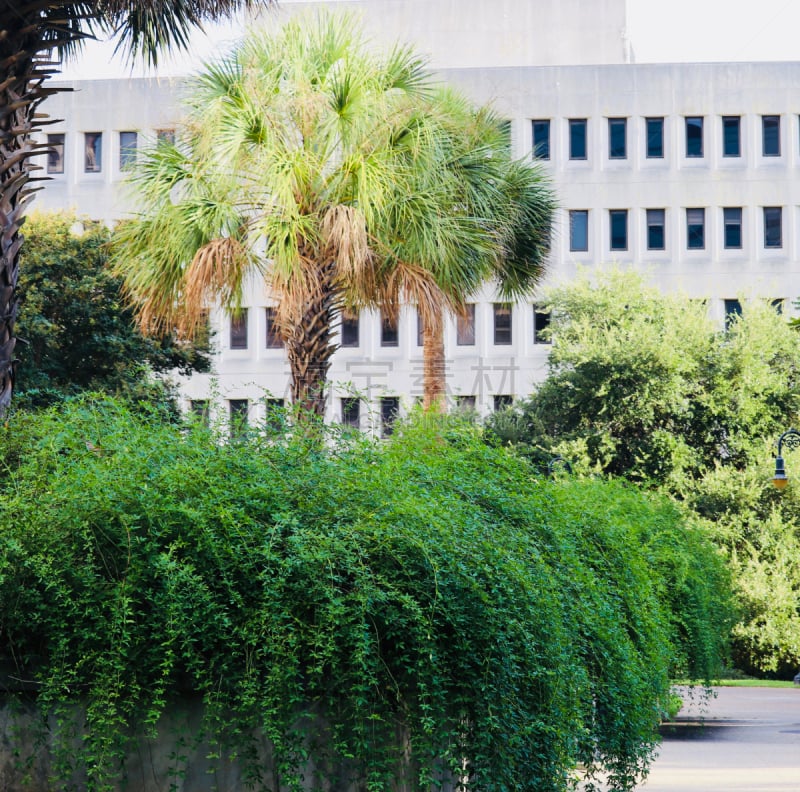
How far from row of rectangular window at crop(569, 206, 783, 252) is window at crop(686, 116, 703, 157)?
2.02 metres

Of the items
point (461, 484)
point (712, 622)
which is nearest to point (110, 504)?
point (461, 484)

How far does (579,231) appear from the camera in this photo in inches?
1922

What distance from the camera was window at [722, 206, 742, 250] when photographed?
48.2 metres

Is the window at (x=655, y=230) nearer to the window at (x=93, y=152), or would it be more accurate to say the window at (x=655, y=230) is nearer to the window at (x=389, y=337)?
the window at (x=389, y=337)

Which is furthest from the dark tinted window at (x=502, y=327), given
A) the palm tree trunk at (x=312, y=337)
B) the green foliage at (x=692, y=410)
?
the palm tree trunk at (x=312, y=337)

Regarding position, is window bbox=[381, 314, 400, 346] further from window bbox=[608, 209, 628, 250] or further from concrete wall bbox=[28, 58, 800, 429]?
window bbox=[608, 209, 628, 250]

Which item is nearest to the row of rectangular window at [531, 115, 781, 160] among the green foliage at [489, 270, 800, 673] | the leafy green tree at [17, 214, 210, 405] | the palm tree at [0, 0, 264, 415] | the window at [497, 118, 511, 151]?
the green foliage at [489, 270, 800, 673]

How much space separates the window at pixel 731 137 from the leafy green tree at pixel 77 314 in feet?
85.9

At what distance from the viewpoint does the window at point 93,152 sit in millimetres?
49875

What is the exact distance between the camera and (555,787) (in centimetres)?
698

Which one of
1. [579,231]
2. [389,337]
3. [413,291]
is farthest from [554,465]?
[579,231]

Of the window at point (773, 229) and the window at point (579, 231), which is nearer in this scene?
the window at point (773, 229)

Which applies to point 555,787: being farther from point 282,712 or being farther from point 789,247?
point 789,247

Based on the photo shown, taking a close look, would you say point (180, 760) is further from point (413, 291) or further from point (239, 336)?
point (239, 336)
